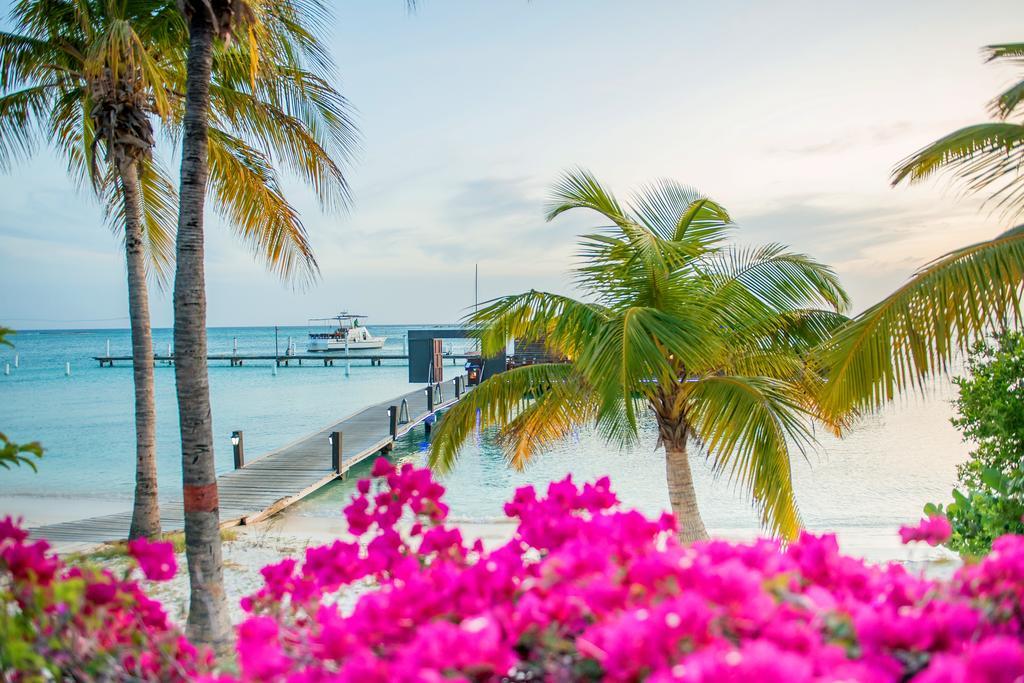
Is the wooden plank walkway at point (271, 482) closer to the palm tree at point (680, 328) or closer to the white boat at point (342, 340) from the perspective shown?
the palm tree at point (680, 328)

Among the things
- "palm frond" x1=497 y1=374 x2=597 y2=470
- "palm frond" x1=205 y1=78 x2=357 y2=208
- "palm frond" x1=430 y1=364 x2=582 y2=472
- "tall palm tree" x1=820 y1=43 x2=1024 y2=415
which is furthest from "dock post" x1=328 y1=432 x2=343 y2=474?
"tall palm tree" x1=820 y1=43 x2=1024 y2=415

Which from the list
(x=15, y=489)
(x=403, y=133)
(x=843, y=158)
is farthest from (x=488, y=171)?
(x=15, y=489)

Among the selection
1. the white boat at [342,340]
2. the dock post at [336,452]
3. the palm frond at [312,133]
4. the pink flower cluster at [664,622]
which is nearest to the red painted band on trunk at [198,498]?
the pink flower cluster at [664,622]

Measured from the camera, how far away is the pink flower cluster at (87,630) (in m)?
1.67

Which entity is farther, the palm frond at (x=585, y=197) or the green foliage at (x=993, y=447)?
the palm frond at (x=585, y=197)

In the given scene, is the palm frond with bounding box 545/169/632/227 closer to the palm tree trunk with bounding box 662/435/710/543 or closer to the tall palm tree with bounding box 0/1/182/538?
the palm tree trunk with bounding box 662/435/710/543

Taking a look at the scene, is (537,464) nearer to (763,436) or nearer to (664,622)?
(763,436)

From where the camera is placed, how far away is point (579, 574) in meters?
1.41

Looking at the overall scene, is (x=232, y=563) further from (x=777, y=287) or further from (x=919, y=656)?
(x=919, y=656)

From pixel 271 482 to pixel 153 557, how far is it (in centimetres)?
1178

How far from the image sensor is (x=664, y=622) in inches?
40.8

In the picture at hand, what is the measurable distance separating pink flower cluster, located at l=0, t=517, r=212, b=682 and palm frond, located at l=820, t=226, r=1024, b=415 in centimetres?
394

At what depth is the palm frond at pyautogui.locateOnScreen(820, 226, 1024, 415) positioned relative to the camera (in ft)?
13.0

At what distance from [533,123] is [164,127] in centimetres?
1223
